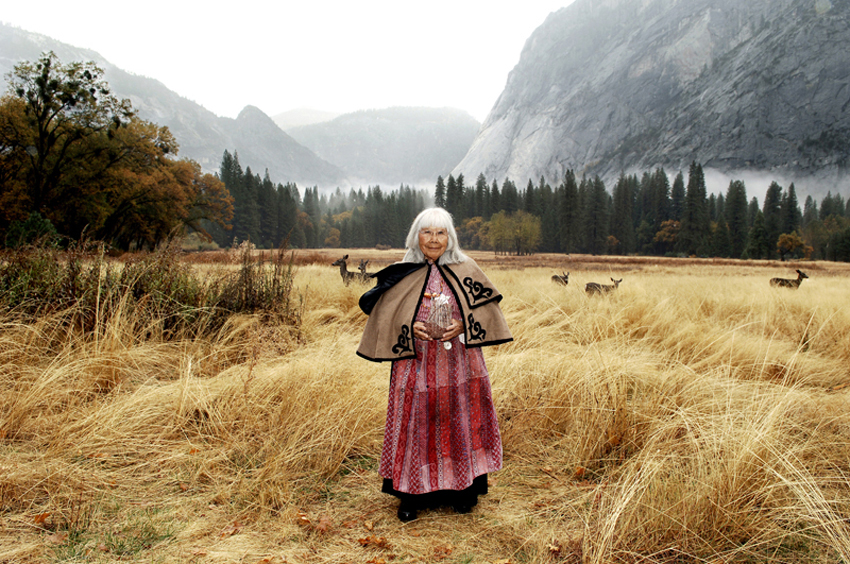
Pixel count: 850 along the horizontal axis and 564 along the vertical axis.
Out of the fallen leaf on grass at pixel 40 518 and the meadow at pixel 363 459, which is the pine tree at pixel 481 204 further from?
the fallen leaf on grass at pixel 40 518

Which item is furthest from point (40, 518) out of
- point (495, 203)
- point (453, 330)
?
point (495, 203)

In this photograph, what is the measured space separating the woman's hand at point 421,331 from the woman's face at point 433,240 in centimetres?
45

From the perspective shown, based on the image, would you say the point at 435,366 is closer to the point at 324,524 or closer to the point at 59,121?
the point at 324,524

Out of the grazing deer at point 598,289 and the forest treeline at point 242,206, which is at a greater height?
the forest treeline at point 242,206

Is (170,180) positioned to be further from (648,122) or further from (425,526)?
(648,122)

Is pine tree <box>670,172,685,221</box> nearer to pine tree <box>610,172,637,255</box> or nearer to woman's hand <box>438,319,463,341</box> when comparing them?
pine tree <box>610,172,637,255</box>

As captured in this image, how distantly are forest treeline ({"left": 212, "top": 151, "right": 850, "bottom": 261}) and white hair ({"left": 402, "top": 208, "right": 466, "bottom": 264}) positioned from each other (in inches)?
2113

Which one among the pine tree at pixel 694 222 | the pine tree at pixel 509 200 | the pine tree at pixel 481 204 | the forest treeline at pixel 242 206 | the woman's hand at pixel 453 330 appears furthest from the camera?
the pine tree at pixel 481 204

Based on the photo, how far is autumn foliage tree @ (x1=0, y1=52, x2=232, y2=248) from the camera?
817 inches

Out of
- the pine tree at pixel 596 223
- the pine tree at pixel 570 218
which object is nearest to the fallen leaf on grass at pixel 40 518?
the pine tree at pixel 570 218

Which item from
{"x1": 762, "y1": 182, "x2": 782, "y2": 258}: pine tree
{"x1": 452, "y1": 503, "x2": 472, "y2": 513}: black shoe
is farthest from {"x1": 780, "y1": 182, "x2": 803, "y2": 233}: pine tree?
{"x1": 452, "y1": 503, "x2": 472, "y2": 513}: black shoe

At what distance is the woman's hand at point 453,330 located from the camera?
8.55 feet

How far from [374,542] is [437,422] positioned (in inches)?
28.3

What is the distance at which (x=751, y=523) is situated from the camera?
2170mm
